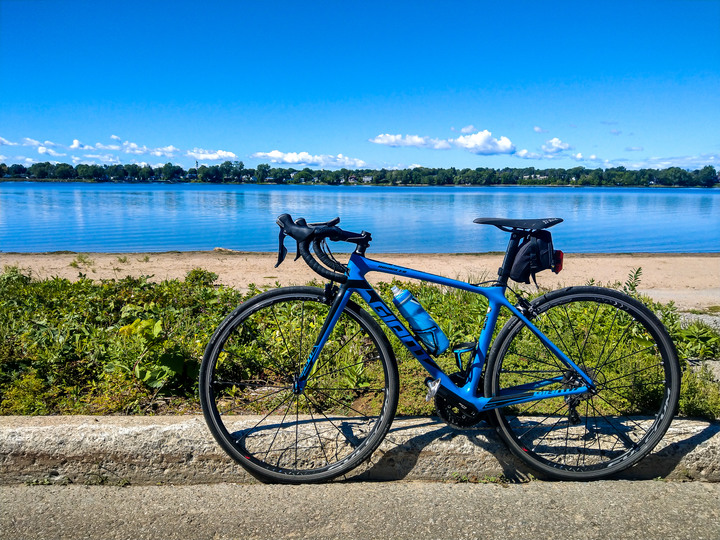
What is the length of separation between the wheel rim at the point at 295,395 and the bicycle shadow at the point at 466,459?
16 cm

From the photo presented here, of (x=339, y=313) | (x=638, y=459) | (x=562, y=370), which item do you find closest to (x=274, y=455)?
(x=339, y=313)

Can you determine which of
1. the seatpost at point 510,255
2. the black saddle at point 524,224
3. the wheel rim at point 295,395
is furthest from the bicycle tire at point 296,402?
the black saddle at point 524,224

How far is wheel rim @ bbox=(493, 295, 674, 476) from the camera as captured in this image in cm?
294

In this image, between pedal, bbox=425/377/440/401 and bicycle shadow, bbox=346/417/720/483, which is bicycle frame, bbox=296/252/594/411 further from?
bicycle shadow, bbox=346/417/720/483

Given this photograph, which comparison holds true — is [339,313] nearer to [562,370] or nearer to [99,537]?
[562,370]

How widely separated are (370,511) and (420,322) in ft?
3.32

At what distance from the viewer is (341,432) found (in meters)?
2.97

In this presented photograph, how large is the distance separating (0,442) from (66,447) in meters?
0.34

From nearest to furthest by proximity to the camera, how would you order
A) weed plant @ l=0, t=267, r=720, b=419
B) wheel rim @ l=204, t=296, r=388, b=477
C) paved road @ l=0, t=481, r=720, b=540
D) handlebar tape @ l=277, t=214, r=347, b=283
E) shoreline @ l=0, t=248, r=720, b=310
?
paved road @ l=0, t=481, r=720, b=540 → handlebar tape @ l=277, t=214, r=347, b=283 → wheel rim @ l=204, t=296, r=388, b=477 → weed plant @ l=0, t=267, r=720, b=419 → shoreline @ l=0, t=248, r=720, b=310

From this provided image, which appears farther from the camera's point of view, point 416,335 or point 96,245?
point 96,245

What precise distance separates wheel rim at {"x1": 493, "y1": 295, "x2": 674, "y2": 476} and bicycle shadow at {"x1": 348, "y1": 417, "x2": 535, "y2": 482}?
120mm

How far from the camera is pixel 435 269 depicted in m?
13.3

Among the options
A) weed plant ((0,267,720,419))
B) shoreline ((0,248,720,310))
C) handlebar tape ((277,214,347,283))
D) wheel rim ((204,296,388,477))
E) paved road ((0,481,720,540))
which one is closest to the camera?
paved road ((0,481,720,540))

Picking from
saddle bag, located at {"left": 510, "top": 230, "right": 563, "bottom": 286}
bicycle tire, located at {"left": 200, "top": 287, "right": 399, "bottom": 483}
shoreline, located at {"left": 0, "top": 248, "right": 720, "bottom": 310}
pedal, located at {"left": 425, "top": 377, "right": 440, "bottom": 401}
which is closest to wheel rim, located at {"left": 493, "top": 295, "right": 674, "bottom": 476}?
saddle bag, located at {"left": 510, "top": 230, "right": 563, "bottom": 286}
